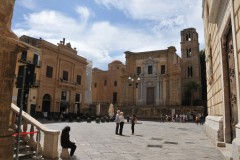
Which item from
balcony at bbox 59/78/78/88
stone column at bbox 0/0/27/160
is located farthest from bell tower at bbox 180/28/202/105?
stone column at bbox 0/0/27/160

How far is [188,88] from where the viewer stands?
4553cm

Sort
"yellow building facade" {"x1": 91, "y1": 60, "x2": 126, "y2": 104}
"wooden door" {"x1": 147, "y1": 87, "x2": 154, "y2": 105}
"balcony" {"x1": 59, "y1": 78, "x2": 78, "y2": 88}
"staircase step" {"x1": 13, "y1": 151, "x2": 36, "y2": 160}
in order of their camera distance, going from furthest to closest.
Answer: "yellow building facade" {"x1": 91, "y1": 60, "x2": 126, "y2": 104} → "wooden door" {"x1": 147, "y1": 87, "x2": 154, "y2": 105} → "balcony" {"x1": 59, "y1": 78, "x2": 78, "y2": 88} → "staircase step" {"x1": 13, "y1": 151, "x2": 36, "y2": 160}

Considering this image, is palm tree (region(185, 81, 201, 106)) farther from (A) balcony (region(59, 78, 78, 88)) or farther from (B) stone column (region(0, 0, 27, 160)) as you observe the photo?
(B) stone column (region(0, 0, 27, 160))

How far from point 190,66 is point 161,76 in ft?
33.8

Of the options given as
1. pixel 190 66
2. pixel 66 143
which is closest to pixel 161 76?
pixel 190 66

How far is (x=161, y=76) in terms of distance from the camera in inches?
1694

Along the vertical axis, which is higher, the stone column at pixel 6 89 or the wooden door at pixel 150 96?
the wooden door at pixel 150 96

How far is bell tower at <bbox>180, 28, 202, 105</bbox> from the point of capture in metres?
45.6

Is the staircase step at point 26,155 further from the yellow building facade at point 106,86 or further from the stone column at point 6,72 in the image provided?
the yellow building facade at point 106,86

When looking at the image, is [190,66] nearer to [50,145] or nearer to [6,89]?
[50,145]

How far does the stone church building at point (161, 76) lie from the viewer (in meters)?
41.2

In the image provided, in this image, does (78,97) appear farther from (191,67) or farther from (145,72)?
(191,67)

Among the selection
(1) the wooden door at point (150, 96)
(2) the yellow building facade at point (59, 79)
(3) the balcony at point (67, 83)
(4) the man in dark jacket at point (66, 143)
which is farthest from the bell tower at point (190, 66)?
(4) the man in dark jacket at point (66, 143)

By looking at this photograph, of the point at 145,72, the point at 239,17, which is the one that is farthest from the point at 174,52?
the point at 239,17
